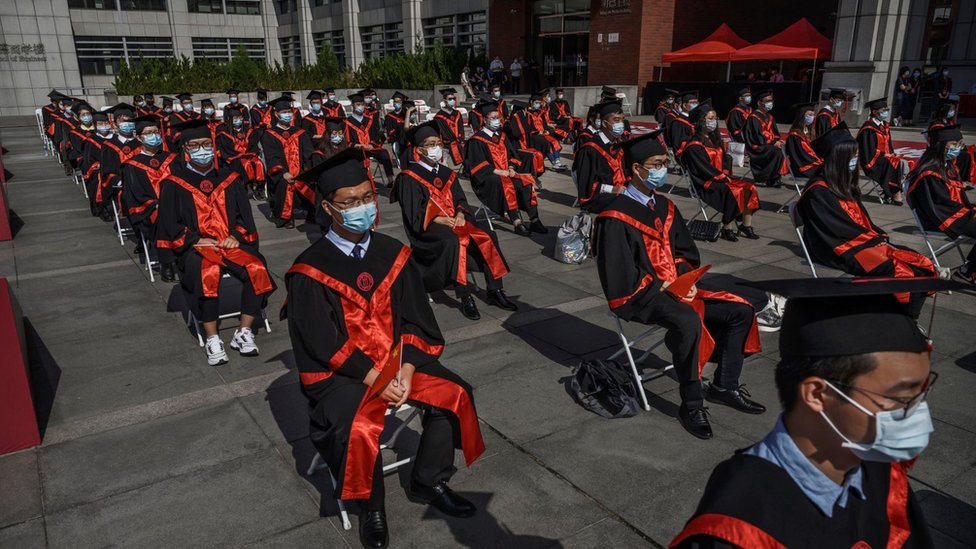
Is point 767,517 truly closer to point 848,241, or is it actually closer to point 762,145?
point 848,241

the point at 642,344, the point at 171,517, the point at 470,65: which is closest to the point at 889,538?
the point at 171,517

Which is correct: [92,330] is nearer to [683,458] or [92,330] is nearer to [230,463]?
[230,463]

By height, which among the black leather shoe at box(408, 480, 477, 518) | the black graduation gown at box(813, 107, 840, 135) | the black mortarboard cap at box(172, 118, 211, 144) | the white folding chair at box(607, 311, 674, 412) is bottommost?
the black leather shoe at box(408, 480, 477, 518)

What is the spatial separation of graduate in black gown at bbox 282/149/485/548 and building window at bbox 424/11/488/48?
1210 inches

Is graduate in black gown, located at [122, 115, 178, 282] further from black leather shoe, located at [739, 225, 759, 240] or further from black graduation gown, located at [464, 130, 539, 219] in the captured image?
black leather shoe, located at [739, 225, 759, 240]

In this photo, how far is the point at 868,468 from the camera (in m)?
1.91

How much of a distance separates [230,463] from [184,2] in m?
47.8

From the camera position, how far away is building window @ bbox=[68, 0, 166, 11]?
4119 cm

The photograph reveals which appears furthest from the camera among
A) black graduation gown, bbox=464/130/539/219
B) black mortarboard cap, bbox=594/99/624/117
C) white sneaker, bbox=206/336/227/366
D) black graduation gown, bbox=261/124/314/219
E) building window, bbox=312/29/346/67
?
building window, bbox=312/29/346/67

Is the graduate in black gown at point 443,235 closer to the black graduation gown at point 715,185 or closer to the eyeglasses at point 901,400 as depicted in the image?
the black graduation gown at point 715,185

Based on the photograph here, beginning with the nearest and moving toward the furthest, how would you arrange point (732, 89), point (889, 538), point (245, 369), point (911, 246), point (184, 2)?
point (889, 538) < point (245, 369) < point (911, 246) < point (732, 89) < point (184, 2)

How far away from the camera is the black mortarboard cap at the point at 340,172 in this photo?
3.85 meters

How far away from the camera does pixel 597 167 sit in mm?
9438

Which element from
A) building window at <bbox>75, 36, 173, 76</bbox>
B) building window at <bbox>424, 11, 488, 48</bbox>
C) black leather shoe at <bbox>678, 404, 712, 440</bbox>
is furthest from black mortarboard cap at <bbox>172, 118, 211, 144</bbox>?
building window at <bbox>75, 36, 173, 76</bbox>
